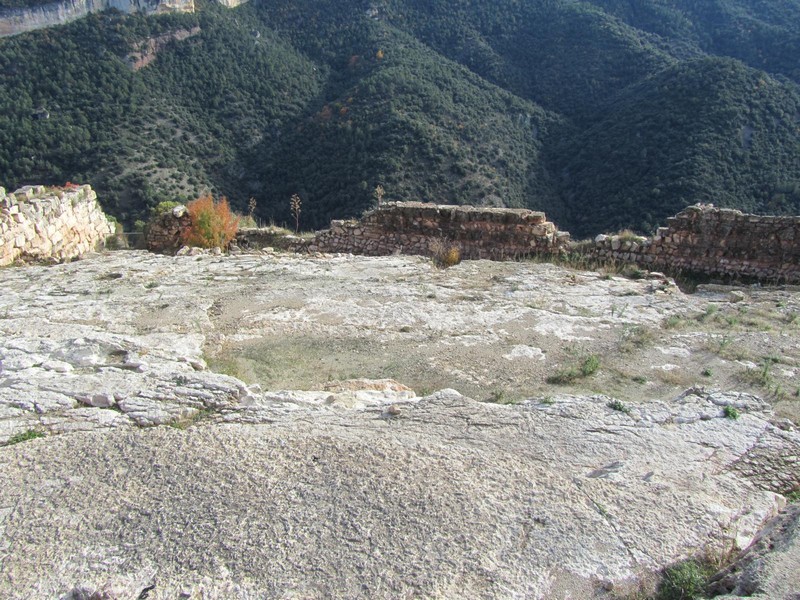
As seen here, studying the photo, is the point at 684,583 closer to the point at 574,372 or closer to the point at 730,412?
the point at 730,412

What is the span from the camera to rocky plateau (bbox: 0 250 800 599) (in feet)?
9.77

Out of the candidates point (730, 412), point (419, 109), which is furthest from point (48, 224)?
point (419, 109)

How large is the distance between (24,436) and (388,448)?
7.99 ft

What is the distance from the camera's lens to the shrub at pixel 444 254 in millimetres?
9211

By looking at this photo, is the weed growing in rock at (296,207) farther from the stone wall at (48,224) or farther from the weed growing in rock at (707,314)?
the weed growing in rock at (707,314)

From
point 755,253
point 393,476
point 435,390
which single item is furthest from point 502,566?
point 755,253

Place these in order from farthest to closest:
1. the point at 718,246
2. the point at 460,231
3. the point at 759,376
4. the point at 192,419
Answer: the point at 460,231
the point at 718,246
the point at 759,376
the point at 192,419

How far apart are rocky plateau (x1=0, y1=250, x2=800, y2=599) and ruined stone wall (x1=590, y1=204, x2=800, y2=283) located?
Result: 301 centimetres

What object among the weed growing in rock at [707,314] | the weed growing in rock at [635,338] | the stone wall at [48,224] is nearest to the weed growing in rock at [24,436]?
the weed growing in rock at [635,338]

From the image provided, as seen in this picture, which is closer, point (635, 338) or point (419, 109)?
point (635, 338)

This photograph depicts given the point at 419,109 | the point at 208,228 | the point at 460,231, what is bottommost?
the point at 208,228

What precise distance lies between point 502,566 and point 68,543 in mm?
2257

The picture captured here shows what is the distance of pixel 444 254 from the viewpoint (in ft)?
31.4

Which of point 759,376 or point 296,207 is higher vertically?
point 759,376
